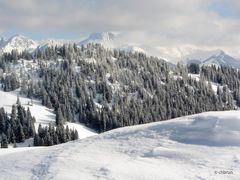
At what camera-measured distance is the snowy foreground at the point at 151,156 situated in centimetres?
2359

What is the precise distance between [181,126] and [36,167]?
11893mm

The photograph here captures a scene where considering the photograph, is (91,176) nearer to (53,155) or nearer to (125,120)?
(53,155)

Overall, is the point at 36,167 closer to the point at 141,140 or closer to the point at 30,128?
the point at 141,140

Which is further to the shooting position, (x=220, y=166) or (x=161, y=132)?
(x=161, y=132)

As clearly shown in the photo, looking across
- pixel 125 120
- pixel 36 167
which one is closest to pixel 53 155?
pixel 36 167

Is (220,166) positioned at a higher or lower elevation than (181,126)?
lower

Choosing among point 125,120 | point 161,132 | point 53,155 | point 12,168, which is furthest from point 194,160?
point 125,120

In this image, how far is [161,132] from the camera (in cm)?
3133

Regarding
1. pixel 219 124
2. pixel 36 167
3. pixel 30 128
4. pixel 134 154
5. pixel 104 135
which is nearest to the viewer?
pixel 36 167

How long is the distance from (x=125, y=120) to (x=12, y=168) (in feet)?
568

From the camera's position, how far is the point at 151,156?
88.2 ft

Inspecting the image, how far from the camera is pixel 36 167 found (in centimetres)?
2544

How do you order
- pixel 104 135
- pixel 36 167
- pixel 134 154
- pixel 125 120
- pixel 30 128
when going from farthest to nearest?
1. pixel 125 120
2. pixel 30 128
3. pixel 104 135
4. pixel 134 154
5. pixel 36 167

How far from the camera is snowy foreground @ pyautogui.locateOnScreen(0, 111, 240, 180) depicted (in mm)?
23594
